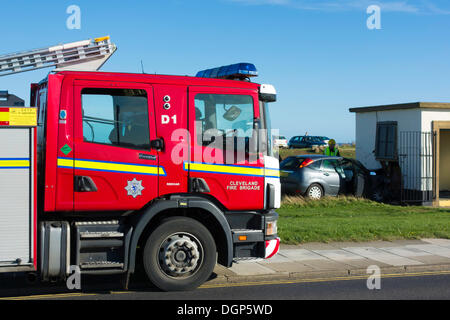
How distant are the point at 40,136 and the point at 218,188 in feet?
7.71

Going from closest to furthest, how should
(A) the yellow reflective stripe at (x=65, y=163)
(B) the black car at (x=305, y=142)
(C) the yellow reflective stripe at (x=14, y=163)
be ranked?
(C) the yellow reflective stripe at (x=14, y=163) → (A) the yellow reflective stripe at (x=65, y=163) → (B) the black car at (x=305, y=142)

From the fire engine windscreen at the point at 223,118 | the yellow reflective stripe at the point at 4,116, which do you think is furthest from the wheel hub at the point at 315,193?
the yellow reflective stripe at the point at 4,116

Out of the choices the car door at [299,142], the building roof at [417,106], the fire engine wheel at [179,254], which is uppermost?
the building roof at [417,106]

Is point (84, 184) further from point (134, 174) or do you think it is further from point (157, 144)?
point (157, 144)

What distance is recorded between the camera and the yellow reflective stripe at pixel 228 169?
25.4ft

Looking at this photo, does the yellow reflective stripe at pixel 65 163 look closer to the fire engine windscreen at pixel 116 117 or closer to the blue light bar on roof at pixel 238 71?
the fire engine windscreen at pixel 116 117

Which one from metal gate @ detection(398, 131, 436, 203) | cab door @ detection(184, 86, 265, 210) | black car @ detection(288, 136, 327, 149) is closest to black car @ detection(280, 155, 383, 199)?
metal gate @ detection(398, 131, 436, 203)

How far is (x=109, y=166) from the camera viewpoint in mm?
7410

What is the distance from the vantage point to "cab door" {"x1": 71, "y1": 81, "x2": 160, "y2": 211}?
7.34 metres

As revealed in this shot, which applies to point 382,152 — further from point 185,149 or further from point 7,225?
point 7,225

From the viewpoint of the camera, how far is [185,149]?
25.3ft

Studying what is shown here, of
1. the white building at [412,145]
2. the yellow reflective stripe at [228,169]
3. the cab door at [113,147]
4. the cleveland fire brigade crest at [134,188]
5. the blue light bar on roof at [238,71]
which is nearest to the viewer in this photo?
the cab door at [113,147]

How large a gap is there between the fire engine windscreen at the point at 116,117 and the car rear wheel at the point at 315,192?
10.6 metres
